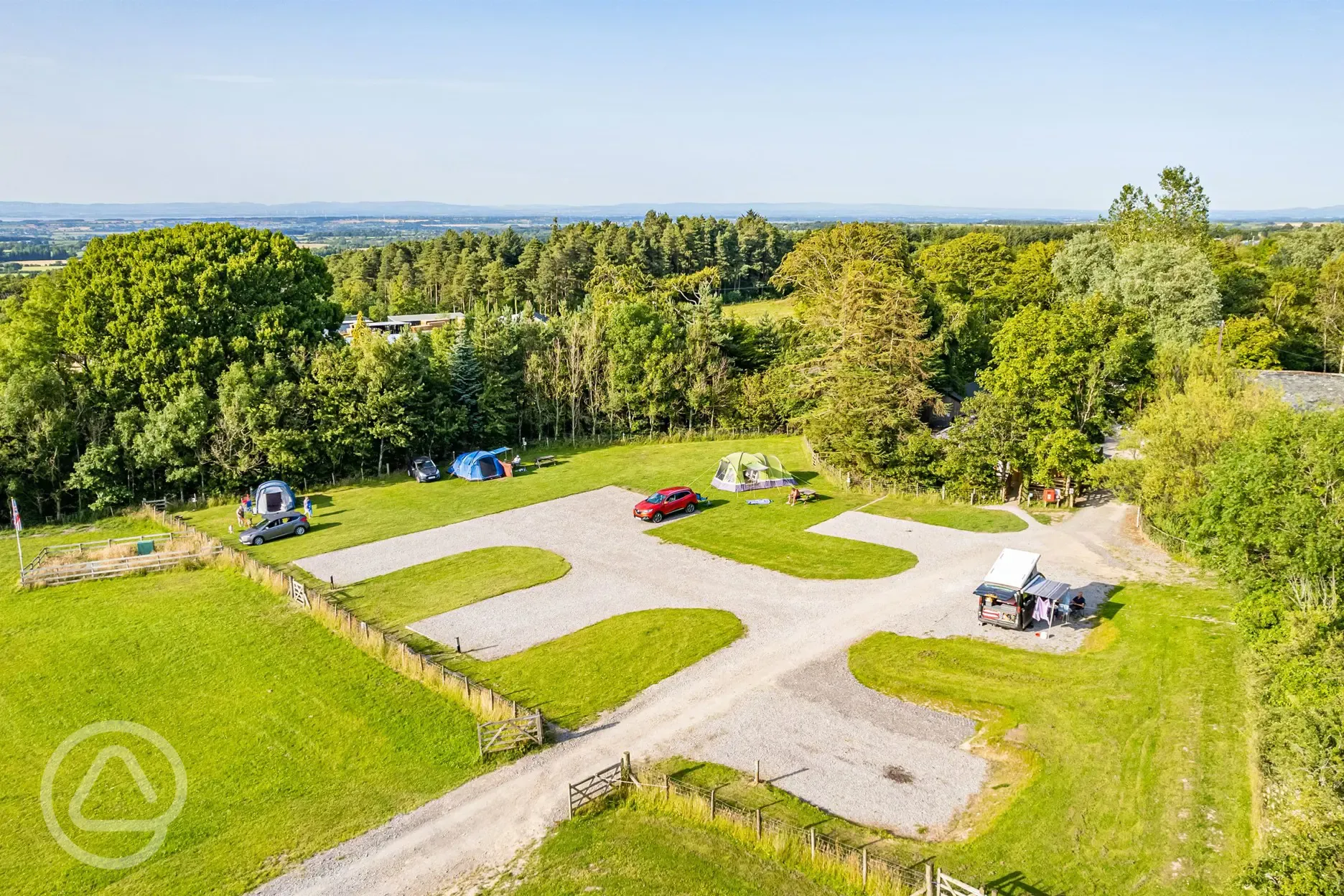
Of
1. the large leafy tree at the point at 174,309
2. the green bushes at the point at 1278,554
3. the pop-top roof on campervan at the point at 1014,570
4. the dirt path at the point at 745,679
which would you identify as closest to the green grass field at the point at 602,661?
the dirt path at the point at 745,679

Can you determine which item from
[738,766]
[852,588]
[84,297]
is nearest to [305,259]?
[84,297]

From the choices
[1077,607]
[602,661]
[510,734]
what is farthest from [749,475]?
[510,734]

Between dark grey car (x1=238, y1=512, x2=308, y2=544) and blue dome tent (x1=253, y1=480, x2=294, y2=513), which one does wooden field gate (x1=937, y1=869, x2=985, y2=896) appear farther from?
blue dome tent (x1=253, y1=480, x2=294, y2=513)

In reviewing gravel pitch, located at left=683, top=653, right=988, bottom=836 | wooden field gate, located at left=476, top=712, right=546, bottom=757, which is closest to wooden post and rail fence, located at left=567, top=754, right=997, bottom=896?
gravel pitch, located at left=683, top=653, right=988, bottom=836

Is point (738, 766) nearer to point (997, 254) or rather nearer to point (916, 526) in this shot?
point (916, 526)

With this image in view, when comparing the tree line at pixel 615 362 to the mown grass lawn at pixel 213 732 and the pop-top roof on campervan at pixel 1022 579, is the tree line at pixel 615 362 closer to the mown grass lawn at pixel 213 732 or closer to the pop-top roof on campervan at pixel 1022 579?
the pop-top roof on campervan at pixel 1022 579

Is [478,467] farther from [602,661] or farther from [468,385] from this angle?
[602,661]

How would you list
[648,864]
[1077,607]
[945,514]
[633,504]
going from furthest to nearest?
1. [633,504]
2. [945,514]
3. [1077,607]
4. [648,864]
